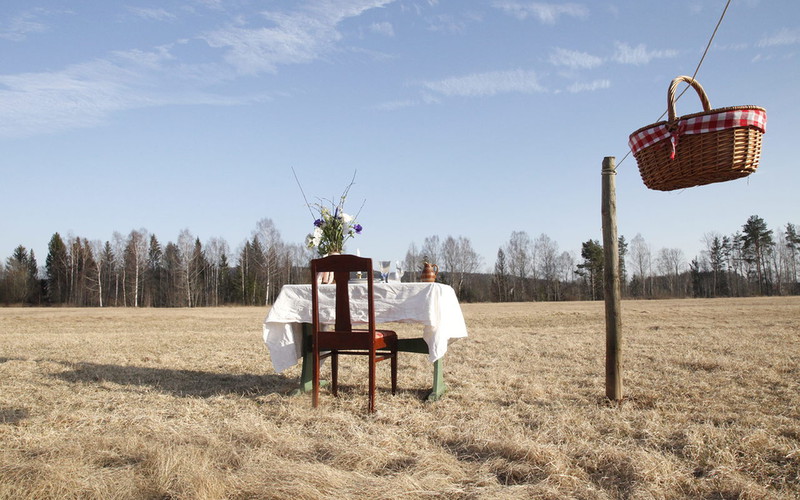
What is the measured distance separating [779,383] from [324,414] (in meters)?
4.54

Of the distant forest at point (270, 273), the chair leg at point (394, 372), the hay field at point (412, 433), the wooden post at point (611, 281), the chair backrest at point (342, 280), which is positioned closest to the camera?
the hay field at point (412, 433)

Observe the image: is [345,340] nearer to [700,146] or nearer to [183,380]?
[183,380]

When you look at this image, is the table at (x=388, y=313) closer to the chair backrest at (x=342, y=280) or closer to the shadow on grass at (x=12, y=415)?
the chair backrest at (x=342, y=280)

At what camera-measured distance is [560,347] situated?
8805mm

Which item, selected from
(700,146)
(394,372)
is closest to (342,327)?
(394,372)

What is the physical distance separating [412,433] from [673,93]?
2.94m

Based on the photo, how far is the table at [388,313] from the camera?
4.79 metres

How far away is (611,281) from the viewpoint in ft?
15.5

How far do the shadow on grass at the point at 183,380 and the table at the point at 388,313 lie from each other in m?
0.66

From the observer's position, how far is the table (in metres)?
4.79

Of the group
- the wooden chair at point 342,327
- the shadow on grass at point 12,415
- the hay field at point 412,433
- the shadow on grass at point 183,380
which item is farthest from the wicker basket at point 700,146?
the shadow on grass at point 12,415

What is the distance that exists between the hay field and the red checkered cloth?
1.87 meters

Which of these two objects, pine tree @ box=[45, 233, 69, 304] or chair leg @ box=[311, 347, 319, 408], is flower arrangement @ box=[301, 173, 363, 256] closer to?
chair leg @ box=[311, 347, 319, 408]

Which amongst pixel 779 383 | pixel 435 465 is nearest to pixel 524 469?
pixel 435 465
